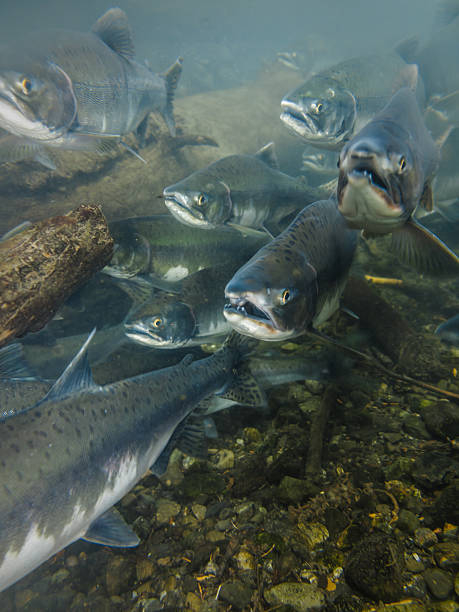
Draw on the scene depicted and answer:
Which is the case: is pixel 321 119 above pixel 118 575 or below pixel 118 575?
above

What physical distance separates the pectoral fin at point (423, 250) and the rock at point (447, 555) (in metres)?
1.81

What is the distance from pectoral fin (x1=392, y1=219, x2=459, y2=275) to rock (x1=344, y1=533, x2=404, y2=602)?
192 centimetres

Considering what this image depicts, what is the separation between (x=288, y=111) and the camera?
4984 mm

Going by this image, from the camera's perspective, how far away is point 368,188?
6.17 ft

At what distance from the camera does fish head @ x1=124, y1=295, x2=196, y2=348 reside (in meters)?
3.65

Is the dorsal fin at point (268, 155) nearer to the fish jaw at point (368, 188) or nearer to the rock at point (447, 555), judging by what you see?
the fish jaw at point (368, 188)

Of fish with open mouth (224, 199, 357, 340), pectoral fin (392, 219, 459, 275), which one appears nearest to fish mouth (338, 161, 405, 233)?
pectoral fin (392, 219, 459, 275)

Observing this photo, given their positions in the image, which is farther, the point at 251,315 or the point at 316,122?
the point at 316,122

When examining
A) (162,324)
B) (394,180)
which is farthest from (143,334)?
(394,180)

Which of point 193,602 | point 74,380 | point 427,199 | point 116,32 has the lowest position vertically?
point 193,602

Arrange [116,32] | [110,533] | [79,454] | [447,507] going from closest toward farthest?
[447,507] → [79,454] → [110,533] → [116,32]

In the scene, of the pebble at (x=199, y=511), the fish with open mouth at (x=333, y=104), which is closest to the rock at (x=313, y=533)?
the pebble at (x=199, y=511)

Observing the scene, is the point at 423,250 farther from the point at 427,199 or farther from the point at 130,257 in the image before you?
the point at 130,257

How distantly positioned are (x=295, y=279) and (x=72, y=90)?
4.21 meters
